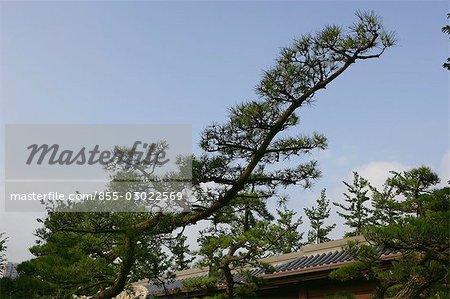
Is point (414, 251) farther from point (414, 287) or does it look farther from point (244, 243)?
point (244, 243)

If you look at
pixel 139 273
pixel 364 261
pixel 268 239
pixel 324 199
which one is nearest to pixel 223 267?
pixel 268 239

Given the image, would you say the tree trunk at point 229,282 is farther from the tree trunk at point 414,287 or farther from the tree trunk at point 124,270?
the tree trunk at point 414,287

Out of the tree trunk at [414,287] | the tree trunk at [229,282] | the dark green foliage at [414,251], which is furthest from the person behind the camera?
the tree trunk at [229,282]

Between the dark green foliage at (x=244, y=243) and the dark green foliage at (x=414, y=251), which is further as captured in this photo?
the dark green foliage at (x=244, y=243)

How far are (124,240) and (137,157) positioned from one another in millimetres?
951

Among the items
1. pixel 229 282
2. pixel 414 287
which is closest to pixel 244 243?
pixel 229 282

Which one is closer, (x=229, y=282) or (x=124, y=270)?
(x=124, y=270)

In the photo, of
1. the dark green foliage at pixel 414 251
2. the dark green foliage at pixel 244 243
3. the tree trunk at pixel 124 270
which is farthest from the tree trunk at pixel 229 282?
the dark green foliage at pixel 414 251

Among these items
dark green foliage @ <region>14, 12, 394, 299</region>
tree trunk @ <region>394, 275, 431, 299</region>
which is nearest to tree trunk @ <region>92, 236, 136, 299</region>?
dark green foliage @ <region>14, 12, 394, 299</region>

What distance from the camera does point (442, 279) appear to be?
403cm

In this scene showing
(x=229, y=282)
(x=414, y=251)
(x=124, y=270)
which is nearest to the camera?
(x=414, y=251)

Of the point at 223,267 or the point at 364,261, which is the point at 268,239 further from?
the point at 364,261

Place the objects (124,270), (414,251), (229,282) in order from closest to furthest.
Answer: (414,251), (124,270), (229,282)

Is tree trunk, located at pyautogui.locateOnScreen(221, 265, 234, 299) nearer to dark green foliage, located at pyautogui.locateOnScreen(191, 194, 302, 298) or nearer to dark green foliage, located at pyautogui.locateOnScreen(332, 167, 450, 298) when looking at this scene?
dark green foliage, located at pyautogui.locateOnScreen(191, 194, 302, 298)
